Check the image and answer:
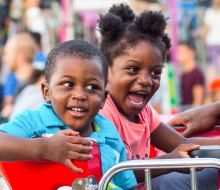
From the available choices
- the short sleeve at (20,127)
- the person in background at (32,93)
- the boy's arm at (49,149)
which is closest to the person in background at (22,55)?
the person in background at (32,93)

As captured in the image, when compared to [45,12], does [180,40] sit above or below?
below

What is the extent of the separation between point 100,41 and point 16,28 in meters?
9.94

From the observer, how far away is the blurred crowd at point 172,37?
1005 cm

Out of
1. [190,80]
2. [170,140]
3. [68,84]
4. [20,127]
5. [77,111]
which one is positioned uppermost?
[190,80]

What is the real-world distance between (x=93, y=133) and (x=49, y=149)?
0.39 meters

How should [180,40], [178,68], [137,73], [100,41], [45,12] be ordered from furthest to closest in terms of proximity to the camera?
[45,12] → [180,40] → [178,68] → [100,41] → [137,73]

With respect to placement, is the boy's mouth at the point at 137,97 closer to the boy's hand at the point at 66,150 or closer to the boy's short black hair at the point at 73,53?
the boy's short black hair at the point at 73,53

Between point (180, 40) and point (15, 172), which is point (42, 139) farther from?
point (180, 40)

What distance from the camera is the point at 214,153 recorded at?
363 centimetres

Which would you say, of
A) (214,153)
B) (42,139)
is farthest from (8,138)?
(214,153)

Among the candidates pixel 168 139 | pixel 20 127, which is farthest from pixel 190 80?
pixel 20 127

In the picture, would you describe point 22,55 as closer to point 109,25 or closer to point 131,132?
point 109,25

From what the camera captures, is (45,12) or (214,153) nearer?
(214,153)

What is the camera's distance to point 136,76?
432 cm
